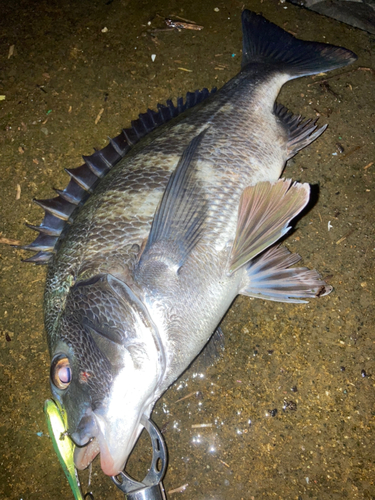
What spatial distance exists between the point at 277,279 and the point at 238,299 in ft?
1.35

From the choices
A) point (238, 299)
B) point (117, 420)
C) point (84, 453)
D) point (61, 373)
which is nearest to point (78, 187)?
point (61, 373)

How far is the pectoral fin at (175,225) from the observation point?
6.58ft

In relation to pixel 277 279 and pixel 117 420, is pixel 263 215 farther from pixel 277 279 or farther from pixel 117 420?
pixel 117 420

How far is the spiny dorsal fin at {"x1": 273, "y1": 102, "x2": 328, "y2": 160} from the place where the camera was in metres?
2.68

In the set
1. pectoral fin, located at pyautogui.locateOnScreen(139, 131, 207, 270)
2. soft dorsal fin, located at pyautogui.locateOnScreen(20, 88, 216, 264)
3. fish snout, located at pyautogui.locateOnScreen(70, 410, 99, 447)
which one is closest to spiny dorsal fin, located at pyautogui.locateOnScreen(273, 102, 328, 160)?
soft dorsal fin, located at pyautogui.locateOnScreen(20, 88, 216, 264)

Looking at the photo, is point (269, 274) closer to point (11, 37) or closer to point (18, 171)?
point (18, 171)

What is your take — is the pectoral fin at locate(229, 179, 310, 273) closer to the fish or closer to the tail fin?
the fish

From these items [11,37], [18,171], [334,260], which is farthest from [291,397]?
[11,37]

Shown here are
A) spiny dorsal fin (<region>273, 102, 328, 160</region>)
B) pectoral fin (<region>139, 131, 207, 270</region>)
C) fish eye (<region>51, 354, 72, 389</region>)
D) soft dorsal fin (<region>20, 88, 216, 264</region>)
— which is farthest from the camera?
spiny dorsal fin (<region>273, 102, 328, 160</region>)

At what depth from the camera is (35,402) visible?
274 cm

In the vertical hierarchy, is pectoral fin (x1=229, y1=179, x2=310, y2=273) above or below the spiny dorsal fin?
below

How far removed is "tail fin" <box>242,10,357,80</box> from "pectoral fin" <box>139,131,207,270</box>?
Answer: 4.72 feet

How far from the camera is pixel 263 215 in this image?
2.11m

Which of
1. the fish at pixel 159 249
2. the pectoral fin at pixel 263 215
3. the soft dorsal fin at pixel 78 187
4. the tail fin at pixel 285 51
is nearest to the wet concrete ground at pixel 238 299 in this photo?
the tail fin at pixel 285 51
